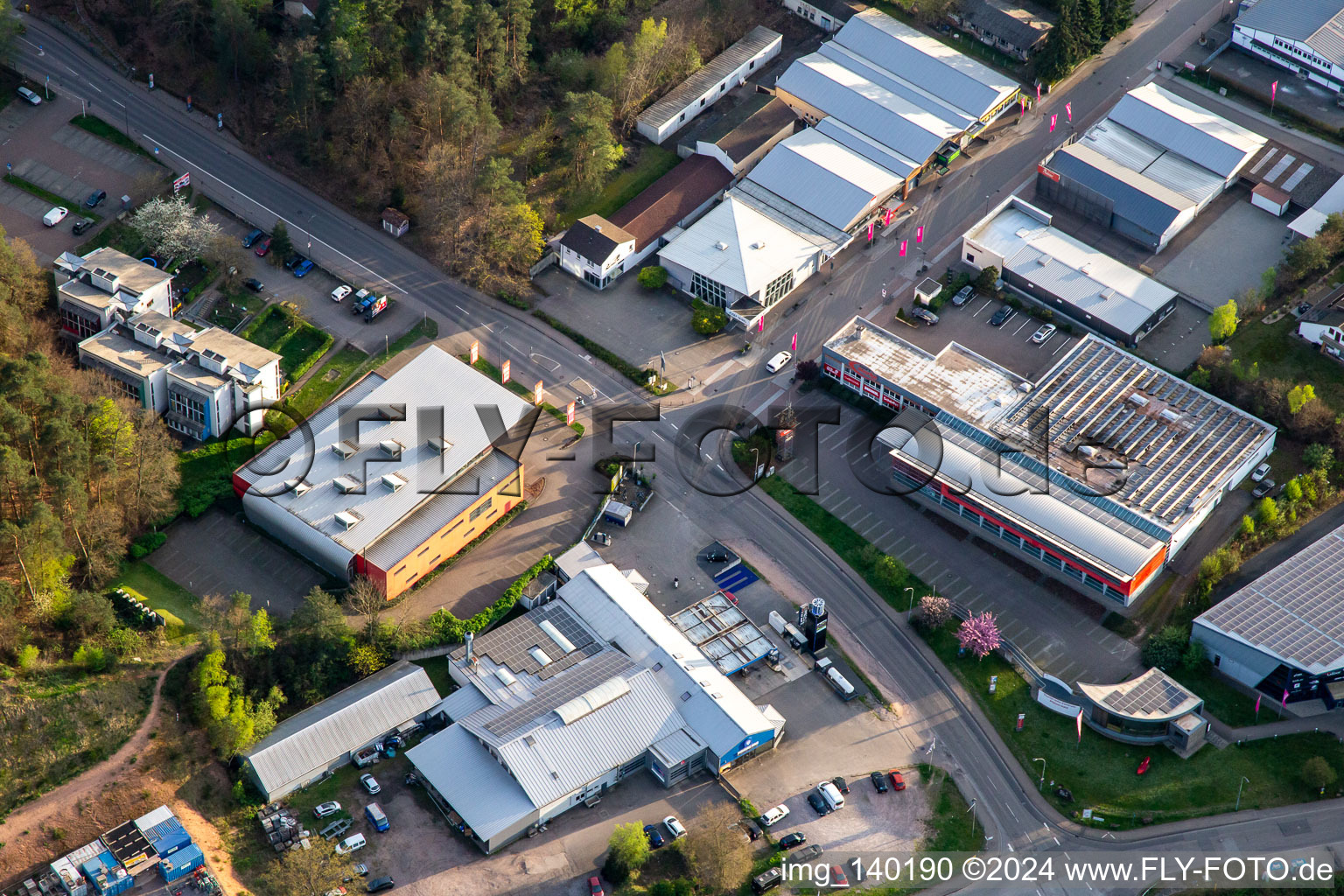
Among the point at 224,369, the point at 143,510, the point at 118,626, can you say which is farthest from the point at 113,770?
the point at 224,369

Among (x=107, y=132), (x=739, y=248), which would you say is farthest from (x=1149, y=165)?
(x=107, y=132)

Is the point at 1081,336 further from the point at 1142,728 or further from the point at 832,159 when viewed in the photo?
the point at 1142,728

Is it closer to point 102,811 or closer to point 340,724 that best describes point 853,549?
point 340,724

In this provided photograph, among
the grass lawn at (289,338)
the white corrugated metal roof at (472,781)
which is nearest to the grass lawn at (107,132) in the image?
the grass lawn at (289,338)

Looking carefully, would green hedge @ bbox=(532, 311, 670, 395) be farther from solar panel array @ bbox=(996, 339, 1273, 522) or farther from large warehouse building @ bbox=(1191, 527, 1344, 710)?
large warehouse building @ bbox=(1191, 527, 1344, 710)

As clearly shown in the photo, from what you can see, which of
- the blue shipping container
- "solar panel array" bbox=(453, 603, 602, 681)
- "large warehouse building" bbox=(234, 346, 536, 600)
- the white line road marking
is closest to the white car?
"large warehouse building" bbox=(234, 346, 536, 600)

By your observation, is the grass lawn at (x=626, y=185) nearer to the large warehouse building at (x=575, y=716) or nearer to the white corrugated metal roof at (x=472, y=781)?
the large warehouse building at (x=575, y=716)
